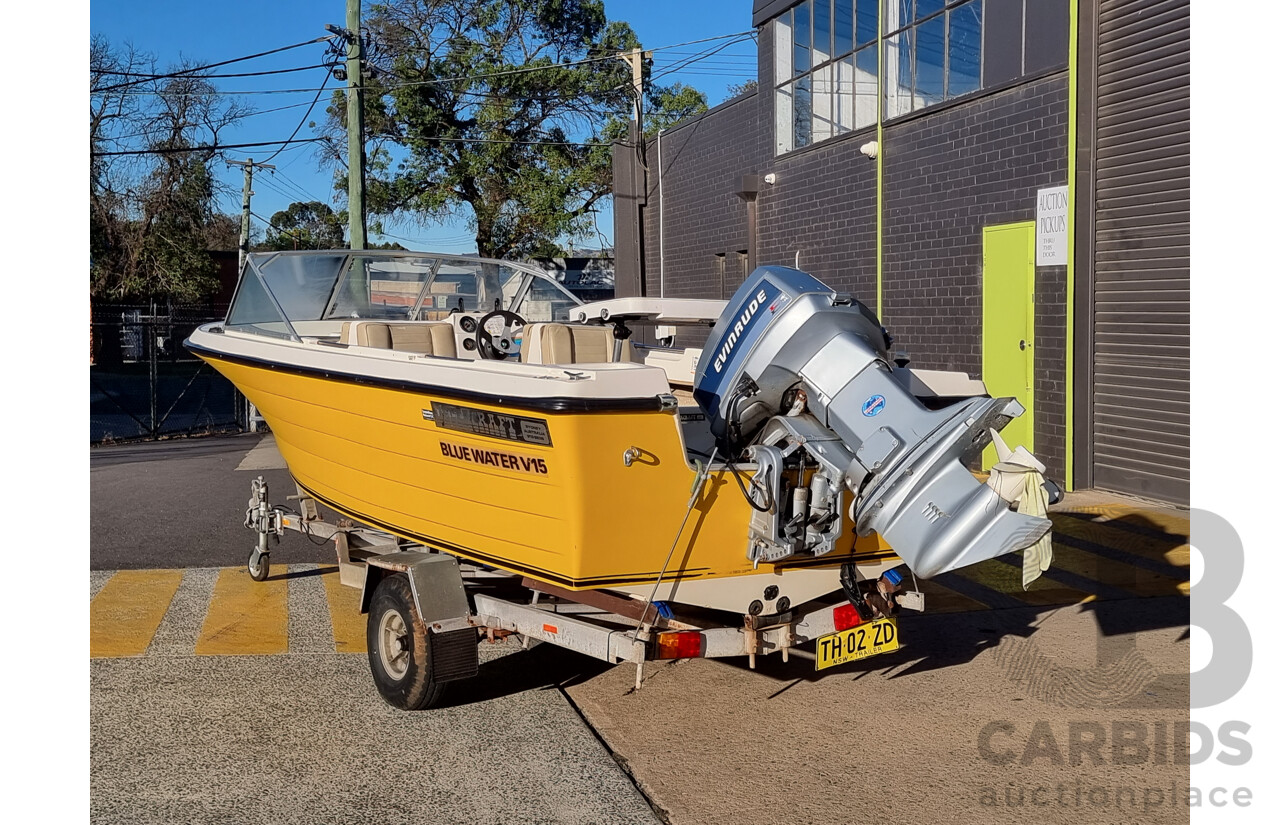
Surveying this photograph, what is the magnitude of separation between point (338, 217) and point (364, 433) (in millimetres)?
32460

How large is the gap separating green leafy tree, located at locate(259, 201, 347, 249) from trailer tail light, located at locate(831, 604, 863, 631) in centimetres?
2682

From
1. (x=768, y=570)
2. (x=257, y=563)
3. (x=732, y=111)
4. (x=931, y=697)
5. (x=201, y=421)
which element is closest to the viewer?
(x=768, y=570)

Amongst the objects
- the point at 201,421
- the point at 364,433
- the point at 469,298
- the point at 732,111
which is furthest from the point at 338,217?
the point at 364,433

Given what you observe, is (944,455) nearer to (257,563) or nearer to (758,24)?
(257,563)

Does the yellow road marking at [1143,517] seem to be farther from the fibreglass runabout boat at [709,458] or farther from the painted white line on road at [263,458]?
the painted white line on road at [263,458]

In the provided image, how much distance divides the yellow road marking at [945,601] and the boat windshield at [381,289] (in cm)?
315

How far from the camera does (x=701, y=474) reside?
4.75m

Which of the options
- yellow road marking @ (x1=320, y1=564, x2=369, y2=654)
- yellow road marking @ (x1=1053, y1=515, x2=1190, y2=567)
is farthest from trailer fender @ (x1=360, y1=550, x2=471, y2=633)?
yellow road marking @ (x1=1053, y1=515, x2=1190, y2=567)

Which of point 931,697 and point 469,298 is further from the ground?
point 469,298

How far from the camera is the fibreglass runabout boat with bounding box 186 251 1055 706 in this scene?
4.53 meters

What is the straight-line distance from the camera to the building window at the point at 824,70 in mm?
14688

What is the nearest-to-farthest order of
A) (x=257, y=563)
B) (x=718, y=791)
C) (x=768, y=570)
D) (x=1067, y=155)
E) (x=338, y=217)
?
1. (x=718, y=791)
2. (x=768, y=570)
3. (x=257, y=563)
4. (x=1067, y=155)
5. (x=338, y=217)

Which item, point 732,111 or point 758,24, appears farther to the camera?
point 732,111
